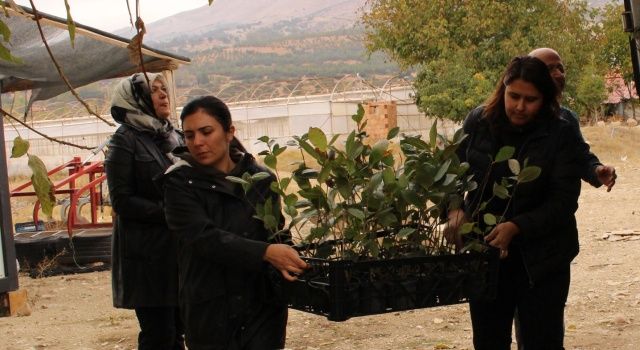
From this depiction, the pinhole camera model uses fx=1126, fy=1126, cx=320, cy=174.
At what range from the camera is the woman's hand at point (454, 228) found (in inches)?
126

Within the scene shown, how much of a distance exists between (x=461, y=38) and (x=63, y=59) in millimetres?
25438

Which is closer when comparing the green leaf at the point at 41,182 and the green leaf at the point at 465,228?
the green leaf at the point at 41,182

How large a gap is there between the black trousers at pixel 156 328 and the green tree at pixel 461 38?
27.8m

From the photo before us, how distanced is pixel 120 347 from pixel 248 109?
98.6 feet

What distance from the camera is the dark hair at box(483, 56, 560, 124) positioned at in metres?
3.67

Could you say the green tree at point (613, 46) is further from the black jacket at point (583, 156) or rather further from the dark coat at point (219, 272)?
the dark coat at point (219, 272)

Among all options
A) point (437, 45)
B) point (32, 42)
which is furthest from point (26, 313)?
point (437, 45)

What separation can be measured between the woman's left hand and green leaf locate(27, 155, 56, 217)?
1.71 meters

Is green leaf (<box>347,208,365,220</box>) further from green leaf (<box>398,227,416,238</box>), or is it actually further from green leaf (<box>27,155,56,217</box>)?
green leaf (<box>27,155,56,217</box>)

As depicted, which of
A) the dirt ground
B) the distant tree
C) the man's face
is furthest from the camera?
the distant tree

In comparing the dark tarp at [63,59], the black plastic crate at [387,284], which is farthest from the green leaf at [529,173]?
the dark tarp at [63,59]

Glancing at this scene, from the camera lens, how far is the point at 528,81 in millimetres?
3678

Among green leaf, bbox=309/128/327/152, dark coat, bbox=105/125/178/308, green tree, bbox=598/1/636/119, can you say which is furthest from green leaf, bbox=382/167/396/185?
green tree, bbox=598/1/636/119

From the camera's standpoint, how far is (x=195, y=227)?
3.50 meters
